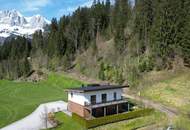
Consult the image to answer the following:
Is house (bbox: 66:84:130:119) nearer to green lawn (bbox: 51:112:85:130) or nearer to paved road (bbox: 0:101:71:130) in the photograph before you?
green lawn (bbox: 51:112:85:130)

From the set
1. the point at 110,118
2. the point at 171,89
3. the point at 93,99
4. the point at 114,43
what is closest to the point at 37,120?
the point at 93,99

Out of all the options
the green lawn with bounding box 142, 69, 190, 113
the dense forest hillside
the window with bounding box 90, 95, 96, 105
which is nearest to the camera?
the window with bounding box 90, 95, 96, 105

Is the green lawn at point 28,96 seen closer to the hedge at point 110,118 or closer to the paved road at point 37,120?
the paved road at point 37,120

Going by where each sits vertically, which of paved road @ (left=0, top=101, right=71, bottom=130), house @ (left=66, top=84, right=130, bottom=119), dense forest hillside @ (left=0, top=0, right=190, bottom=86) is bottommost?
paved road @ (left=0, top=101, right=71, bottom=130)

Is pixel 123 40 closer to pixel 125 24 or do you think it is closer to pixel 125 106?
pixel 125 24

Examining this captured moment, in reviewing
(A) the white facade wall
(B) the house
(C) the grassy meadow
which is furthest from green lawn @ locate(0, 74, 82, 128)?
(C) the grassy meadow

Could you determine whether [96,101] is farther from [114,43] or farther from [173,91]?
[114,43]

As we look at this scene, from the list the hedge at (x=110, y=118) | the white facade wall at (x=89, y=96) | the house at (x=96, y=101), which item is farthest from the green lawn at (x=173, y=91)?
the white facade wall at (x=89, y=96)
